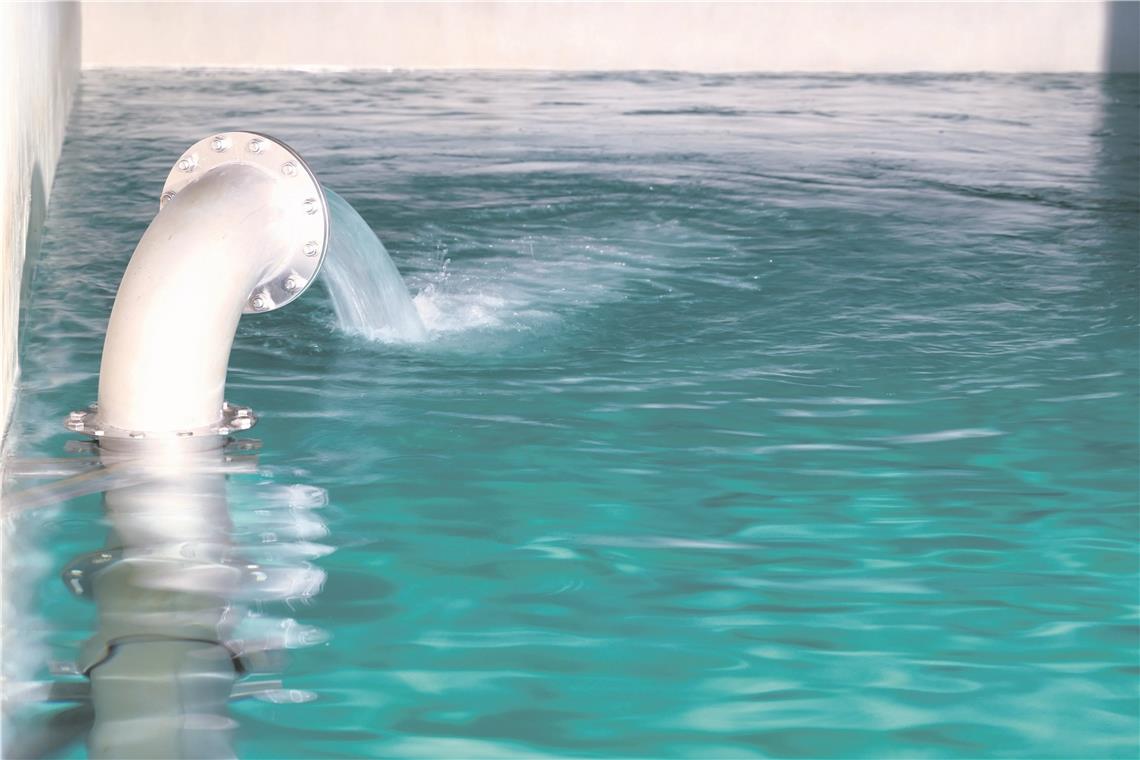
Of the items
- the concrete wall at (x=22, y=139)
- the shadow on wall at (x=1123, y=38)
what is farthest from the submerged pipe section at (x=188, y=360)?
the shadow on wall at (x=1123, y=38)

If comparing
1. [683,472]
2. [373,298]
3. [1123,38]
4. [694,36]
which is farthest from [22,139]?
[1123,38]

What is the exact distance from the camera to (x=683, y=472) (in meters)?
3.76

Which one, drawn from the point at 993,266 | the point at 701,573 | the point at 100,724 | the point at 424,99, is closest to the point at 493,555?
the point at 701,573

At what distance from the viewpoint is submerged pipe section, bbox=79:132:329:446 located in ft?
10.9

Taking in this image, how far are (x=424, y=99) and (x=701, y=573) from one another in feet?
33.3

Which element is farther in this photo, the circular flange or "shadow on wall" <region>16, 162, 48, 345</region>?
"shadow on wall" <region>16, 162, 48, 345</region>

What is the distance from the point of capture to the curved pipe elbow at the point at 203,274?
3.33m

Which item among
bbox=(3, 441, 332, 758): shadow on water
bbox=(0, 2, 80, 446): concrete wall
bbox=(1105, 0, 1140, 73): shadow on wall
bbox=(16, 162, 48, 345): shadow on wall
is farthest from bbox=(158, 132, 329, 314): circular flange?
bbox=(1105, 0, 1140, 73): shadow on wall

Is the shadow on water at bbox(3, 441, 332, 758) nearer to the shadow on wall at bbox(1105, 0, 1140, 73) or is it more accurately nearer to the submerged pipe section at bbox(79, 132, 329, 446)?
the submerged pipe section at bbox(79, 132, 329, 446)

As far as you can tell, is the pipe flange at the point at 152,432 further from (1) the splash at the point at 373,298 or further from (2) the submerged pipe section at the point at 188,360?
(1) the splash at the point at 373,298

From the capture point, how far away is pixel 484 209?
764 cm

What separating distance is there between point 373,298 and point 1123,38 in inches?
515

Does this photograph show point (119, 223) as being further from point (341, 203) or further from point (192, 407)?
point (192, 407)

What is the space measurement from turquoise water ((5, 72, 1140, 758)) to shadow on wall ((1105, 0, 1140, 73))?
839 cm
